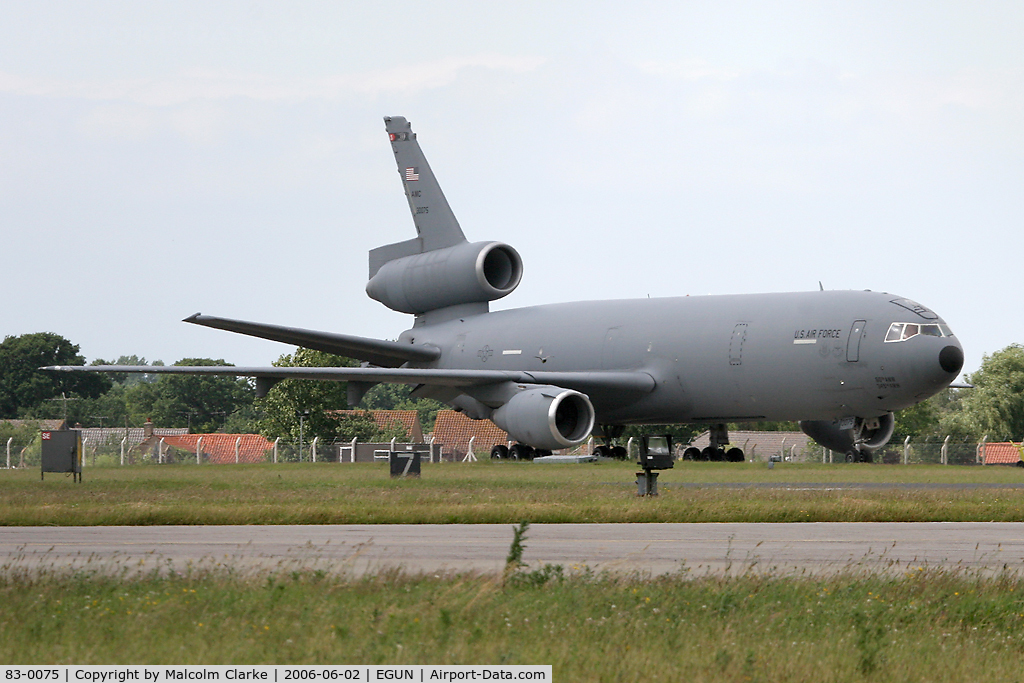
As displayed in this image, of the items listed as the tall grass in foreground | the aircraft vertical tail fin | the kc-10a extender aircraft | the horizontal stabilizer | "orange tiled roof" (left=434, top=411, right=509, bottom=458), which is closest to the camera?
the tall grass in foreground

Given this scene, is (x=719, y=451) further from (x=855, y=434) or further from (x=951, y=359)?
(x=951, y=359)

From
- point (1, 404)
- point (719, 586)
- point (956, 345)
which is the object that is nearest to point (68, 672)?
point (719, 586)

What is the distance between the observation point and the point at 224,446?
250ft

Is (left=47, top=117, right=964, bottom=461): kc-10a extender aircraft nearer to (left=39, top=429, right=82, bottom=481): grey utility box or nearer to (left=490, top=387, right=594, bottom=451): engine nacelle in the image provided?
(left=490, top=387, right=594, bottom=451): engine nacelle

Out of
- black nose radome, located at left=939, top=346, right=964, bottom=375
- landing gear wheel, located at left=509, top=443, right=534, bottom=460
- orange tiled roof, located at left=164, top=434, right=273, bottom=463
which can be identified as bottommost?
orange tiled roof, located at left=164, top=434, right=273, bottom=463

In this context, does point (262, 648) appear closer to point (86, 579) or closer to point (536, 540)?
point (86, 579)

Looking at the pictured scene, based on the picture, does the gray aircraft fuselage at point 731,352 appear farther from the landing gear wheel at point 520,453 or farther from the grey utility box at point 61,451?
the grey utility box at point 61,451

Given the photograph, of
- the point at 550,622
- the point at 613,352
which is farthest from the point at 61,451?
the point at 550,622

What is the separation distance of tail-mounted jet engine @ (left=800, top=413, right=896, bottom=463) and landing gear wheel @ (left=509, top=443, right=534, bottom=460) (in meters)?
8.16

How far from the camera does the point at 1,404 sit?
387ft

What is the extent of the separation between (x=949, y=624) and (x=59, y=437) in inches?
999

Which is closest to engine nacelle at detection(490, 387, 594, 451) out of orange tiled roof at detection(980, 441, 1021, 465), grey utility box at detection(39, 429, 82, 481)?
grey utility box at detection(39, 429, 82, 481)

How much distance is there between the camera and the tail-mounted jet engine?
1407 inches

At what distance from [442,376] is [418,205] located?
11.9 metres
